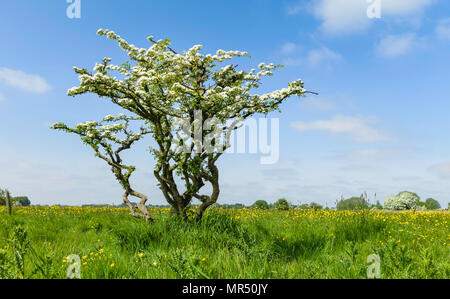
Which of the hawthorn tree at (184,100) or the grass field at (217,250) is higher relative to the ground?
the hawthorn tree at (184,100)

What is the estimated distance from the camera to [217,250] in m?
6.07

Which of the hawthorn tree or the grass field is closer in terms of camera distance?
the grass field

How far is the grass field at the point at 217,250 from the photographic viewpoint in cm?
438

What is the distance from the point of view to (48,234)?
9773 mm

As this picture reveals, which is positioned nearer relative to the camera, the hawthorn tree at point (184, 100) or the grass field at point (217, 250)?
the grass field at point (217, 250)

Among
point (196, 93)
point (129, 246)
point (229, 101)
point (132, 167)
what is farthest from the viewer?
point (132, 167)

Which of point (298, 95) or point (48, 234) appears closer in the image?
point (298, 95)

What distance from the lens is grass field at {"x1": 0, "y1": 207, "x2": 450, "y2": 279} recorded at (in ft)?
14.4

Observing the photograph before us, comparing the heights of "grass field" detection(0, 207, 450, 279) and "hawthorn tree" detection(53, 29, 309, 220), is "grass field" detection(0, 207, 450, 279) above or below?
below

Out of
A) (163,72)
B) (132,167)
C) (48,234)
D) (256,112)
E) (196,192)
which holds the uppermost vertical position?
(163,72)
